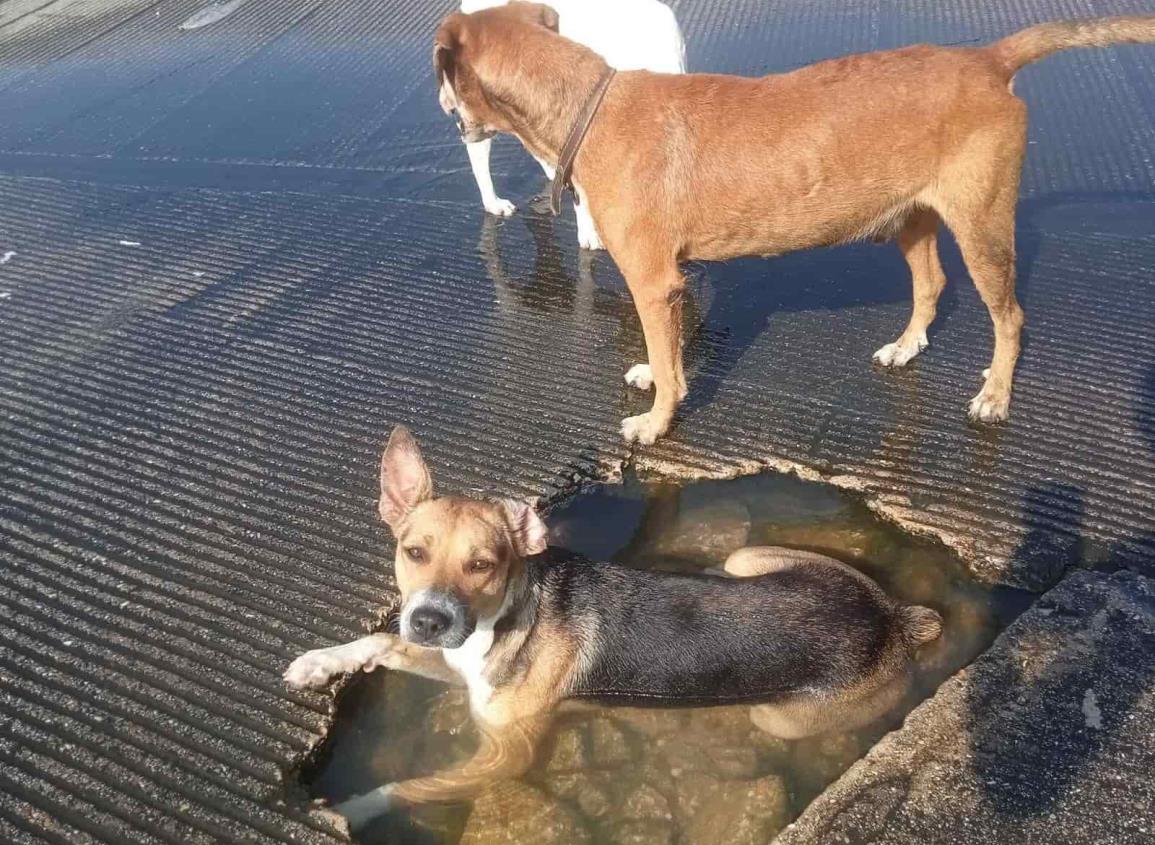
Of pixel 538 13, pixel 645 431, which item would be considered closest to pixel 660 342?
pixel 645 431

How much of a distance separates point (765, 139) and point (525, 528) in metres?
2.09

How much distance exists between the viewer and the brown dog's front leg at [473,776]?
3.06m

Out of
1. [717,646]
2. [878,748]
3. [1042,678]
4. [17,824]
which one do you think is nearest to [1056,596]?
[1042,678]

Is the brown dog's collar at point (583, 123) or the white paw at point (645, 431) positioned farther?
the white paw at point (645, 431)

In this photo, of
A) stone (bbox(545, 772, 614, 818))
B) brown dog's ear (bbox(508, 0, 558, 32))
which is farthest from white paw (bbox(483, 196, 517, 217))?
stone (bbox(545, 772, 614, 818))

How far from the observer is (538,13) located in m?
4.59

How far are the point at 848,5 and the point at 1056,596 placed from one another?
795 centimetres

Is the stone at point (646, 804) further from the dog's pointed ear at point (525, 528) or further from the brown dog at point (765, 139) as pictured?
the brown dog at point (765, 139)

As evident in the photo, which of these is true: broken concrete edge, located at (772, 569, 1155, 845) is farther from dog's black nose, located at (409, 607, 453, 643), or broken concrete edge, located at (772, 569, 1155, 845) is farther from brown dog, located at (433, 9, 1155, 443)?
brown dog, located at (433, 9, 1155, 443)

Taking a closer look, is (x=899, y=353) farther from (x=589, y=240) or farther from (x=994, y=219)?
(x=589, y=240)

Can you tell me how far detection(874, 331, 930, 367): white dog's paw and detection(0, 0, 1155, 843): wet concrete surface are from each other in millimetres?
80

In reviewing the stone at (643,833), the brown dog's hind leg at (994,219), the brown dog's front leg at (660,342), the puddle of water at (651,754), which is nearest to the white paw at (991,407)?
the brown dog's hind leg at (994,219)

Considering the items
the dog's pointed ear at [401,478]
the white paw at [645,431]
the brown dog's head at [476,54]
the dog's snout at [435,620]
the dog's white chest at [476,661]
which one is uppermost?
the brown dog's head at [476,54]

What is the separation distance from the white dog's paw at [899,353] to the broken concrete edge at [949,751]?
176 centimetres
